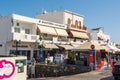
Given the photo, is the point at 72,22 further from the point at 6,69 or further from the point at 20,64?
the point at 6,69

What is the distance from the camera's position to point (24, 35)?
32.4m

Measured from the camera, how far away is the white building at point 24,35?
103 ft

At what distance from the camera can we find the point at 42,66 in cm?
2372

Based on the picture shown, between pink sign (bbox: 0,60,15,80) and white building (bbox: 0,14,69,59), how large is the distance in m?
20.4

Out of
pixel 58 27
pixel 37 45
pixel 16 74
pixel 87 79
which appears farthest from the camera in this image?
pixel 58 27

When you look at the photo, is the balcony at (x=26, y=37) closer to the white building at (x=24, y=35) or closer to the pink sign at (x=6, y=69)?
the white building at (x=24, y=35)

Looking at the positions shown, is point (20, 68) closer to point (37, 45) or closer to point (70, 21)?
point (37, 45)

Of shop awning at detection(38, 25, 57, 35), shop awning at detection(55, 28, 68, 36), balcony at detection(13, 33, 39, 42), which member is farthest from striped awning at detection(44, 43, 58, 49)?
shop awning at detection(55, 28, 68, 36)

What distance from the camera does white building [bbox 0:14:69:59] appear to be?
103 ft

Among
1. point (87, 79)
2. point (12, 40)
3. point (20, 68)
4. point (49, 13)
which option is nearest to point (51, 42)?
point (12, 40)

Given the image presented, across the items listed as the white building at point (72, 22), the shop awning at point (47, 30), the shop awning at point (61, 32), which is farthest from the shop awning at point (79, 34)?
the shop awning at point (47, 30)

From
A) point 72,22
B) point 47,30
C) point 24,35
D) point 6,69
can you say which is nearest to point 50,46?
point 47,30

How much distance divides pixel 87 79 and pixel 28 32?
1949cm

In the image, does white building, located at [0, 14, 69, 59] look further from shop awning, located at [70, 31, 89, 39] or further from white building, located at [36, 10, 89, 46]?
shop awning, located at [70, 31, 89, 39]
